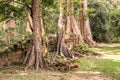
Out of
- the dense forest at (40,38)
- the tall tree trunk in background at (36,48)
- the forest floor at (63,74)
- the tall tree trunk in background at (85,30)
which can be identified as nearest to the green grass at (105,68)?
the forest floor at (63,74)

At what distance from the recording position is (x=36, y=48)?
12516mm

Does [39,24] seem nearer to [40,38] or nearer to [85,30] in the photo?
[40,38]

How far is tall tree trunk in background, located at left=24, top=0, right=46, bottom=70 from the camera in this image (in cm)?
1227

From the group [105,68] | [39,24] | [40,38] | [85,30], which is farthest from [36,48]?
[85,30]

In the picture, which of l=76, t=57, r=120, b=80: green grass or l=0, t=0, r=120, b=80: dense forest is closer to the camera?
l=76, t=57, r=120, b=80: green grass

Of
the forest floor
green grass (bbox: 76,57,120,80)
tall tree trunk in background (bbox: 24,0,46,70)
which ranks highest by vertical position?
tall tree trunk in background (bbox: 24,0,46,70)

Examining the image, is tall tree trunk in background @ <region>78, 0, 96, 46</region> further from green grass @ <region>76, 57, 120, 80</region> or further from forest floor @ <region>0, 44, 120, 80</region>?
forest floor @ <region>0, 44, 120, 80</region>

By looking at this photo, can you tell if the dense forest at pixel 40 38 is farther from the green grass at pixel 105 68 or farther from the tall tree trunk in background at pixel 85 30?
the green grass at pixel 105 68

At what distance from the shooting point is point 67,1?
719 inches

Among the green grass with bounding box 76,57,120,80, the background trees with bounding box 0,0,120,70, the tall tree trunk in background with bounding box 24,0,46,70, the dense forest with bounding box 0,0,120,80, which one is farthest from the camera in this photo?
the background trees with bounding box 0,0,120,70

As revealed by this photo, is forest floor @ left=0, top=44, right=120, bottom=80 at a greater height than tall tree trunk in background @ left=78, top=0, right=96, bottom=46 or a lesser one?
lesser

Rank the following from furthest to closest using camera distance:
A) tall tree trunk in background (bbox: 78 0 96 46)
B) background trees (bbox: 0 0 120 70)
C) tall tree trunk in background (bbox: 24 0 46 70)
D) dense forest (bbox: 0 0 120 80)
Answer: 1. tall tree trunk in background (bbox: 78 0 96 46)
2. background trees (bbox: 0 0 120 70)
3. dense forest (bbox: 0 0 120 80)
4. tall tree trunk in background (bbox: 24 0 46 70)

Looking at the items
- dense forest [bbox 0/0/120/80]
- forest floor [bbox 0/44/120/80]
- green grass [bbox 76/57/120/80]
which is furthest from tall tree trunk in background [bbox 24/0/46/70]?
green grass [bbox 76/57/120/80]

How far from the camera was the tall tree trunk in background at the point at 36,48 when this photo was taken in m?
12.3
